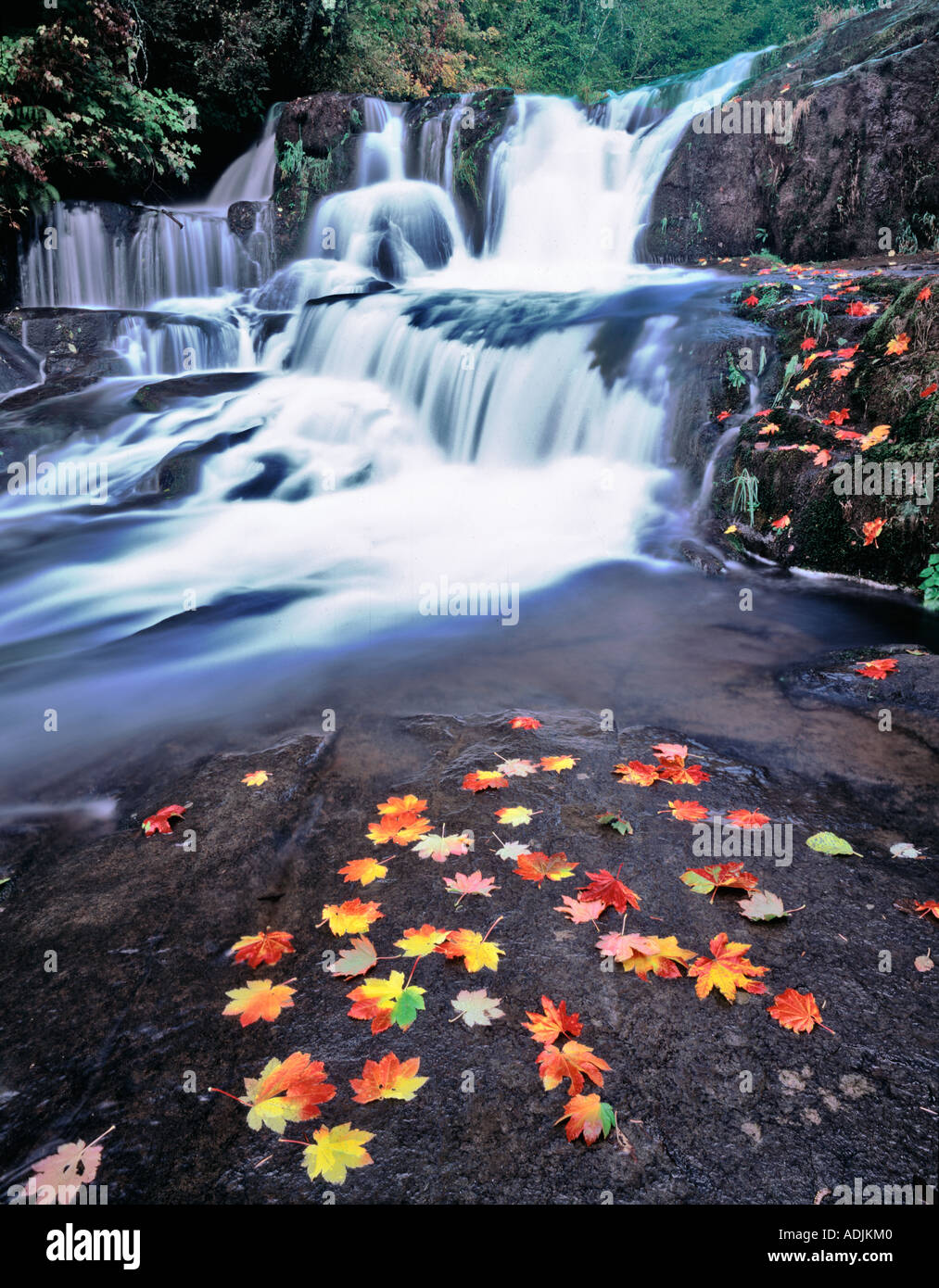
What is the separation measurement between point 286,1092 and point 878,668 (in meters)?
3.35

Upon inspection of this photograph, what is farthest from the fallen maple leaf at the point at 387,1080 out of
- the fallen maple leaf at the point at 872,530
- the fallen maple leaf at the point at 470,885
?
the fallen maple leaf at the point at 872,530

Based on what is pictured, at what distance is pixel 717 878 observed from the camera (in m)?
2.34

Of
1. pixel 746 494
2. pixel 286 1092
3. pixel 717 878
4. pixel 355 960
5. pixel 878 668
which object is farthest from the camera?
pixel 746 494

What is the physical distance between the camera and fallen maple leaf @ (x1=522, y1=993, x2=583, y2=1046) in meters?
1.83

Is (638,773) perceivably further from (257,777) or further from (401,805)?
(257,777)

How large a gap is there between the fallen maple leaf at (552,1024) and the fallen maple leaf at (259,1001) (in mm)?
648

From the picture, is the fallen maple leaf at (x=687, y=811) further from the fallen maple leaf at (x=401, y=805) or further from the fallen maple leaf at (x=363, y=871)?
the fallen maple leaf at (x=363, y=871)

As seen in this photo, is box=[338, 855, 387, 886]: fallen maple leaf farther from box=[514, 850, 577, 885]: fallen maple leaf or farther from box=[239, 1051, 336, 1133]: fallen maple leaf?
box=[239, 1051, 336, 1133]: fallen maple leaf

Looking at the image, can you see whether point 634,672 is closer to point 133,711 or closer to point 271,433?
point 133,711

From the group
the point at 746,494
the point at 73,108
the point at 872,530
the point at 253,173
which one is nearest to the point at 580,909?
the point at 872,530

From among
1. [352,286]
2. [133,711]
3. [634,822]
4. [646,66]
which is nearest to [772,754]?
[634,822]

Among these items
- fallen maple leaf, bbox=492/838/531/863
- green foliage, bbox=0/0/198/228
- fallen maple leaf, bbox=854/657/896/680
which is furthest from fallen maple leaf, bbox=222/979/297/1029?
green foliage, bbox=0/0/198/228
